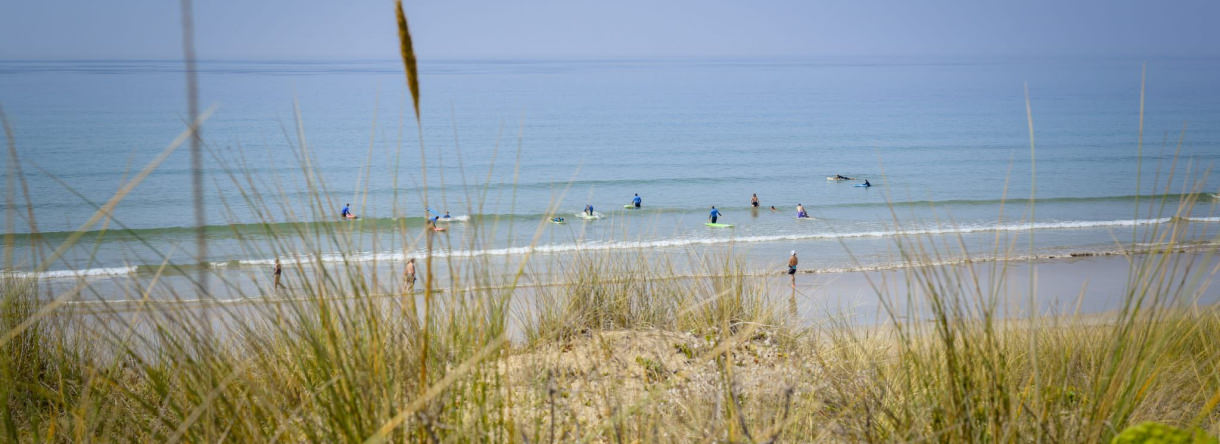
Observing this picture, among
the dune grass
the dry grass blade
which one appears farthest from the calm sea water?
the dry grass blade

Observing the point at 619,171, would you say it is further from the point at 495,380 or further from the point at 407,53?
the point at 407,53

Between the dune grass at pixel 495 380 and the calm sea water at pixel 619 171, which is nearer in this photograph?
the dune grass at pixel 495 380

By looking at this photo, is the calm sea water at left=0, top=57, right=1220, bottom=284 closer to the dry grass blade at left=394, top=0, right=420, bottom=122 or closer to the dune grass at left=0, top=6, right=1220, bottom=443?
the dune grass at left=0, top=6, right=1220, bottom=443

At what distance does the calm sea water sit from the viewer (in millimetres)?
13984

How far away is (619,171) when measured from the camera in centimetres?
3519

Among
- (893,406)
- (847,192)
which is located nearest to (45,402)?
(893,406)

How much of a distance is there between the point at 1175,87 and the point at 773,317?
105 meters

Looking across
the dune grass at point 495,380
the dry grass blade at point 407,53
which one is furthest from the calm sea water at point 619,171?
the dry grass blade at point 407,53

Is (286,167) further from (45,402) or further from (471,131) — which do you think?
(45,402)

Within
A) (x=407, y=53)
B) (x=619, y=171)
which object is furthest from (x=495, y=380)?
(x=619, y=171)

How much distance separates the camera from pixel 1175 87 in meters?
90.4

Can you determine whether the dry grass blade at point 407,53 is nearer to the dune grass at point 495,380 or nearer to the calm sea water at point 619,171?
the dune grass at point 495,380

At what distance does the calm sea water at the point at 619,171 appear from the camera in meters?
14.0

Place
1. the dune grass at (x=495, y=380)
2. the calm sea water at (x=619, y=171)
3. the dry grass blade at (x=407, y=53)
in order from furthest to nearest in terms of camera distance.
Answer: the calm sea water at (x=619, y=171)
the dune grass at (x=495, y=380)
the dry grass blade at (x=407, y=53)
